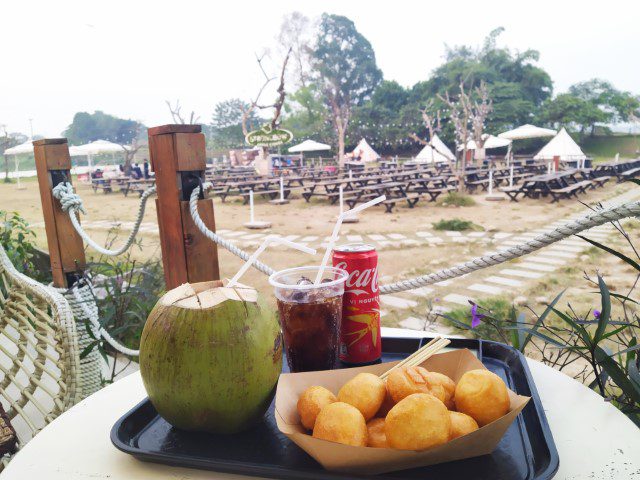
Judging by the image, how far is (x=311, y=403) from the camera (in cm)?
63

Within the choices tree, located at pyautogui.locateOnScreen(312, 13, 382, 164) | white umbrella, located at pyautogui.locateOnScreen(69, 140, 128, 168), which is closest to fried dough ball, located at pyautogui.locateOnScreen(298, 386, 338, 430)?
white umbrella, located at pyautogui.locateOnScreen(69, 140, 128, 168)

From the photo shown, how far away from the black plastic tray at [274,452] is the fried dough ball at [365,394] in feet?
0.29

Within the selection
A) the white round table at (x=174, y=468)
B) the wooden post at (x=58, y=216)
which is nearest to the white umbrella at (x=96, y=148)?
the wooden post at (x=58, y=216)

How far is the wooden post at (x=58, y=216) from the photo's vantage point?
1897 millimetres

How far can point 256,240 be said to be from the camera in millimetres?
7074

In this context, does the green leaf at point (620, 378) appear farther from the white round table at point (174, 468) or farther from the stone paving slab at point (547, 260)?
the stone paving slab at point (547, 260)

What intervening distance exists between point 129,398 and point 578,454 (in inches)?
28.8

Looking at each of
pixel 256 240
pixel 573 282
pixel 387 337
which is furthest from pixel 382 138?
pixel 387 337

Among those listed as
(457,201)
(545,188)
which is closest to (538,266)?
(457,201)

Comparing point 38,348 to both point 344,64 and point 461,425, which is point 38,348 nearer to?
point 461,425

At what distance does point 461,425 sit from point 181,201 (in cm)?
116

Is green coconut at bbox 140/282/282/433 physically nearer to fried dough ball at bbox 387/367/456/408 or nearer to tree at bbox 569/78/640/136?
fried dough ball at bbox 387/367/456/408

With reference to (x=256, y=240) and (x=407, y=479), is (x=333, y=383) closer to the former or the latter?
(x=407, y=479)

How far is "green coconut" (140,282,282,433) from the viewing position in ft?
2.05
